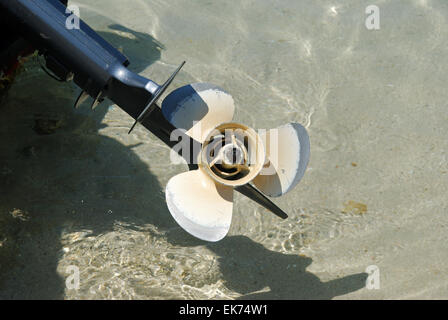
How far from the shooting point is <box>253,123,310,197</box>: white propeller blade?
305 cm

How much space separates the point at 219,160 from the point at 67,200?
2.46 meters

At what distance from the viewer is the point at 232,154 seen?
2.88 m

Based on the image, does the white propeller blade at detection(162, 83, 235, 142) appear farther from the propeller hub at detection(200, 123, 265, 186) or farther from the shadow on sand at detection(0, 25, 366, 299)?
the shadow on sand at detection(0, 25, 366, 299)

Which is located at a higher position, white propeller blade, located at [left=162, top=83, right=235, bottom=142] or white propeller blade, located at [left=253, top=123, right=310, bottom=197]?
white propeller blade, located at [left=162, top=83, right=235, bottom=142]

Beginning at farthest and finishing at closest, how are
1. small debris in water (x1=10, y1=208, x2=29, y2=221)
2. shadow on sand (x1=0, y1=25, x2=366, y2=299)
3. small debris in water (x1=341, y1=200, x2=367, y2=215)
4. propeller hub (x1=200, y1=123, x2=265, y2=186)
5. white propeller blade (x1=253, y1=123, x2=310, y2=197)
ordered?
small debris in water (x1=341, y1=200, x2=367, y2=215)
small debris in water (x1=10, y1=208, x2=29, y2=221)
shadow on sand (x1=0, y1=25, x2=366, y2=299)
white propeller blade (x1=253, y1=123, x2=310, y2=197)
propeller hub (x1=200, y1=123, x2=265, y2=186)

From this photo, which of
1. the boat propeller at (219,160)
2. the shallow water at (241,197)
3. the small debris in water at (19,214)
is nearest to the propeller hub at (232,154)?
the boat propeller at (219,160)

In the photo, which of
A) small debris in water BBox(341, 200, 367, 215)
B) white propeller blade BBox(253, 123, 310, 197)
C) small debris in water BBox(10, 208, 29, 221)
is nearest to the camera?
white propeller blade BBox(253, 123, 310, 197)

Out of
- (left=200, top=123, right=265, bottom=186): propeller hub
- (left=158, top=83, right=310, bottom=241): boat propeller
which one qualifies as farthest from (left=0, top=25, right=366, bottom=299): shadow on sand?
(left=200, top=123, right=265, bottom=186): propeller hub

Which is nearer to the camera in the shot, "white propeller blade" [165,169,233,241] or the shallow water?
"white propeller blade" [165,169,233,241]

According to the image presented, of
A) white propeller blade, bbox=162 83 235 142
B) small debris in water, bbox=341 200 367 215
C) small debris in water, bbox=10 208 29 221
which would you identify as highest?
white propeller blade, bbox=162 83 235 142

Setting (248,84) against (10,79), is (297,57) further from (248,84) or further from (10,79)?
(10,79)

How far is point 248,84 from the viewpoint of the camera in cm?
611

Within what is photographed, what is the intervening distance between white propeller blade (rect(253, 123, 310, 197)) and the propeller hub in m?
0.26

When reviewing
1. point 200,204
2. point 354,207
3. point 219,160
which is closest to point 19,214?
point 200,204
